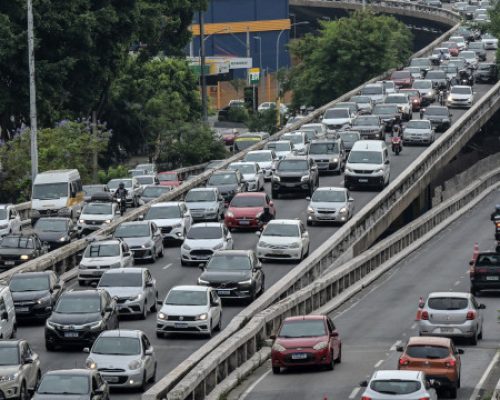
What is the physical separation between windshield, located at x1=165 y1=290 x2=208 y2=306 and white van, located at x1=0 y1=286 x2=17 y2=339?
392 cm

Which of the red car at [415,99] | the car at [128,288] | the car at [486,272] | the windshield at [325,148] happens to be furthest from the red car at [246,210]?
the red car at [415,99]

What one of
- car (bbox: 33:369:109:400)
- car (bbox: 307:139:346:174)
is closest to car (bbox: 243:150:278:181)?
car (bbox: 307:139:346:174)

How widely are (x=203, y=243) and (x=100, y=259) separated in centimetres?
491

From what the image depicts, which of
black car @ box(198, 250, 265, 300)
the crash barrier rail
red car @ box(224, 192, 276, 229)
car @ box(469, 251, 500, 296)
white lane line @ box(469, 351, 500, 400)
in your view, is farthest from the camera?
red car @ box(224, 192, 276, 229)

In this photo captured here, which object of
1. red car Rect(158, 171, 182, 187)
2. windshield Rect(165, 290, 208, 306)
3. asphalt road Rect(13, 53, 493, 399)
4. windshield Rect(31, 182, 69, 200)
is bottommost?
asphalt road Rect(13, 53, 493, 399)

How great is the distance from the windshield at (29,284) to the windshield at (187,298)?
400 cm

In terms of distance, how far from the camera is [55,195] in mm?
63375

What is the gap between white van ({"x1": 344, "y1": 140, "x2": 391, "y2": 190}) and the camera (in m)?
70.6

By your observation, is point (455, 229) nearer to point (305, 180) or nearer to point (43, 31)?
point (305, 180)

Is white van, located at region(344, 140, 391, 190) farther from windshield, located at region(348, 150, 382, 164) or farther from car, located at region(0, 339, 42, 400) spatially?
car, located at region(0, 339, 42, 400)

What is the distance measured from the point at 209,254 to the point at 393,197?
61.6 feet

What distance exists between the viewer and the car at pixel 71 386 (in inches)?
1259

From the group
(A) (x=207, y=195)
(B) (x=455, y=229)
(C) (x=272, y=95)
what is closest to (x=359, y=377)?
(A) (x=207, y=195)

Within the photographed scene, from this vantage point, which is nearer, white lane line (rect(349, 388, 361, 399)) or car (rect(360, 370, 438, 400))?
car (rect(360, 370, 438, 400))
